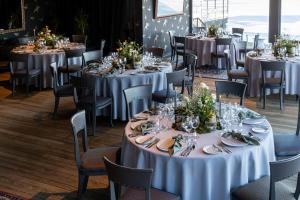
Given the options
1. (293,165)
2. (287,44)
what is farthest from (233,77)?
(293,165)

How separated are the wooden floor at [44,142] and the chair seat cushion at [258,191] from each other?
176 centimetres

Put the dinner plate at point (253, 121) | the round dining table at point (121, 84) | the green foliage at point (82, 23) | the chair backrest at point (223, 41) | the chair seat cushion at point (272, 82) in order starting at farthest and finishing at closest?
1. the green foliage at point (82, 23)
2. the chair backrest at point (223, 41)
3. the chair seat cushion at point (272, 82)
4. the round dining table at point (121, 84)
5. the dinner plate at point (253, 121)

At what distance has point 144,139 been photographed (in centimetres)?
405

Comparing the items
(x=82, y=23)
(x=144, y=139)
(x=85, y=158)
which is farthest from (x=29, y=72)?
(x=144, y=139)

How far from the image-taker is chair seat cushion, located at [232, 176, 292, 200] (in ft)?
11.5

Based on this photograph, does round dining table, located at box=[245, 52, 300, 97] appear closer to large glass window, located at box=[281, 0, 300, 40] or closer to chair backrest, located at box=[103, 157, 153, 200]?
large glass window, located at box=[281, 0, 300, 40]

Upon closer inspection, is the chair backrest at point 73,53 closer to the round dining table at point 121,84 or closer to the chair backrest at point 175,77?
the round dining table at point 121,84

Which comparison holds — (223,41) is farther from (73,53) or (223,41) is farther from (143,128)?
(143,128)

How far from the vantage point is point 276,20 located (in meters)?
12.2

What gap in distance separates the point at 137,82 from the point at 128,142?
9.82 ft

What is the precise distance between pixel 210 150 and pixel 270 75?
15.6ft

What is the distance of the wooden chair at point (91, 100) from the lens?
6406mm

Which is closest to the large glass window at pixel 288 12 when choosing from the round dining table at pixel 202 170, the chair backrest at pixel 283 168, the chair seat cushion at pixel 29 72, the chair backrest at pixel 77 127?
the chair seat cushion at pixel 29 72

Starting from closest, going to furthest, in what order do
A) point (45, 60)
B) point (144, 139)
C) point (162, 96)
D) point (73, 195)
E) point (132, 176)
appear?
point (132, 176) → point (144, 139) → point (73, 195) → point (162, 96) → point (45, 60)
